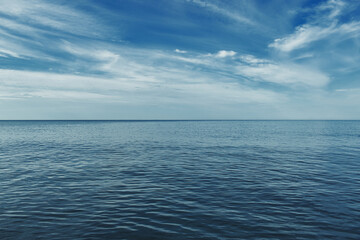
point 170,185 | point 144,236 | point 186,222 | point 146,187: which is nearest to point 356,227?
point 186,222

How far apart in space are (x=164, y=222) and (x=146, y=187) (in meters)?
6.67

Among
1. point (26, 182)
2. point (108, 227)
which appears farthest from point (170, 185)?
point (26, 182)

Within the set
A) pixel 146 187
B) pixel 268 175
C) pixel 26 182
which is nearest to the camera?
pixel 146 187

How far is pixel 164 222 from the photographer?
12.3m

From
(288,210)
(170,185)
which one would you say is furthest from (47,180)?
(288,210)

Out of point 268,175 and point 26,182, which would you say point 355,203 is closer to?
point 268,175

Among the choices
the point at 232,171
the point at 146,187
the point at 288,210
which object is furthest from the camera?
the point at 232,171

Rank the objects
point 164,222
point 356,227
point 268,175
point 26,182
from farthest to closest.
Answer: point 268,175 < point 26,182 < point 164,222 < point 356,227

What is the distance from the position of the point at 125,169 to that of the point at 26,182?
9.47m

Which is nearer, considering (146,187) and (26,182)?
(146,187)

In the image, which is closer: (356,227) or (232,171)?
(356,227)

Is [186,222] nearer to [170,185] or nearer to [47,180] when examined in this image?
[170,185]

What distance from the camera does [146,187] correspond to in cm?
1866

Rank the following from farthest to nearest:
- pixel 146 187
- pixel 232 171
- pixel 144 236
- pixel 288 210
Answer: pixel 232 171 < pixel 146 187 < pixel 288 210 < pixel 144 236
